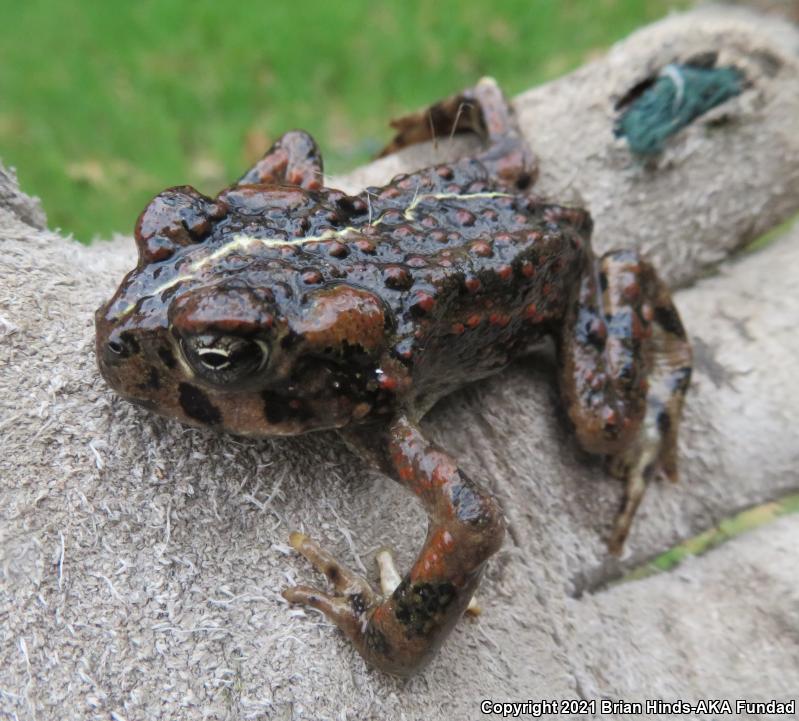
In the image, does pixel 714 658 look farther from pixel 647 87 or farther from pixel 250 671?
pixel 647 87

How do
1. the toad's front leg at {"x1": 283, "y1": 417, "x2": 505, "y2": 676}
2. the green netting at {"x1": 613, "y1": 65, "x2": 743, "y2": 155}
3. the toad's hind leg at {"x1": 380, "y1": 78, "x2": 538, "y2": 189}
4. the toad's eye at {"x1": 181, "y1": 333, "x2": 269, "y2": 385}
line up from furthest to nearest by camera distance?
1. the green netting at {"x1": 613, "y1": 65, "x2": 743, "y2": 155}
2. the toad's hind leg at {"x1": 380, "y1": 78, "x2": 538, "y2": 189}
3. the toad's front leg at {"x1": 283, "y1": 417, "x2": 505, "y2": 676}
4. the toad's eye at {"x1": 181, "y1": 333, "x2": 269, "y2": 385}

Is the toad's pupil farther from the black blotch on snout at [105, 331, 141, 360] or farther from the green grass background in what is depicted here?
the green grass background

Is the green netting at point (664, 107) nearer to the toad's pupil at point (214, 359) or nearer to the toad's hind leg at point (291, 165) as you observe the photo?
the toad's hind leg at point (291, 165)

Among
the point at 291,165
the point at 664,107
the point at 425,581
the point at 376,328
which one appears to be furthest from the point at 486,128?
the point at 425,581

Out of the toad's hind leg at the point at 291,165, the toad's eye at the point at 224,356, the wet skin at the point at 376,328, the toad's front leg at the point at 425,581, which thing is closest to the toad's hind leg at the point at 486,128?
the wet skin at the point at 376,328

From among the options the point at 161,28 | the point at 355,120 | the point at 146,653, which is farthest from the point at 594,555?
the point at 161,28

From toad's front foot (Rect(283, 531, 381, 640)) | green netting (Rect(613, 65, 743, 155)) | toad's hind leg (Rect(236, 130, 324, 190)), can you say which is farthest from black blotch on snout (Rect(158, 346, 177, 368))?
green netting (Rect(613, 65, 743, 155))

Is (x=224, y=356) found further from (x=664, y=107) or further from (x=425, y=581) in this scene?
(x=664, y=107)
